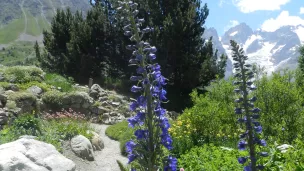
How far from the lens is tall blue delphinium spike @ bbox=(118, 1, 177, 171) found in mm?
3211

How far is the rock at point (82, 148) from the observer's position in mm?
9461

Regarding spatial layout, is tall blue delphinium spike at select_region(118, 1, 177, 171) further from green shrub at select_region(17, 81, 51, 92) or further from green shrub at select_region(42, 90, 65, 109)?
green shrub at select_region(17, 81, 51, 92)

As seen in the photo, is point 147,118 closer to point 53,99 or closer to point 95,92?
point 53,99

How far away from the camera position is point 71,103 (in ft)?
49.5

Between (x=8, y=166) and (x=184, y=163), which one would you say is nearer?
(x=8, y=166)

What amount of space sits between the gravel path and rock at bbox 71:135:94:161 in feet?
0.45

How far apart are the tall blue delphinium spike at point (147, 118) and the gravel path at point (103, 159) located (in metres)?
5.87

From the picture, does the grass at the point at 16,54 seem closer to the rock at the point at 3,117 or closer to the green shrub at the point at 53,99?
the green shrub at the point at 53,99

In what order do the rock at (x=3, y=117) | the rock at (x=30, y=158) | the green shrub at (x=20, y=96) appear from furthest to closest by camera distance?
the green shrub at (x=20, y=96) → the rock at (x=3, y=117) → the rock at (x=30, y=158)

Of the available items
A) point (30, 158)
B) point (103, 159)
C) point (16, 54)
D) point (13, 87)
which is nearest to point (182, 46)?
point (13, 87)

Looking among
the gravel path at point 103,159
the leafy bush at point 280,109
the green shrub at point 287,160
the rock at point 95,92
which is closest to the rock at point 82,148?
the gravel path at point 103,159

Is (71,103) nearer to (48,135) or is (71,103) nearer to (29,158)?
(48,135)

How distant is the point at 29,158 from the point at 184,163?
315 cm

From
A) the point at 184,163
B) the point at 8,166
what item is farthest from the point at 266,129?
the point at 8,166
